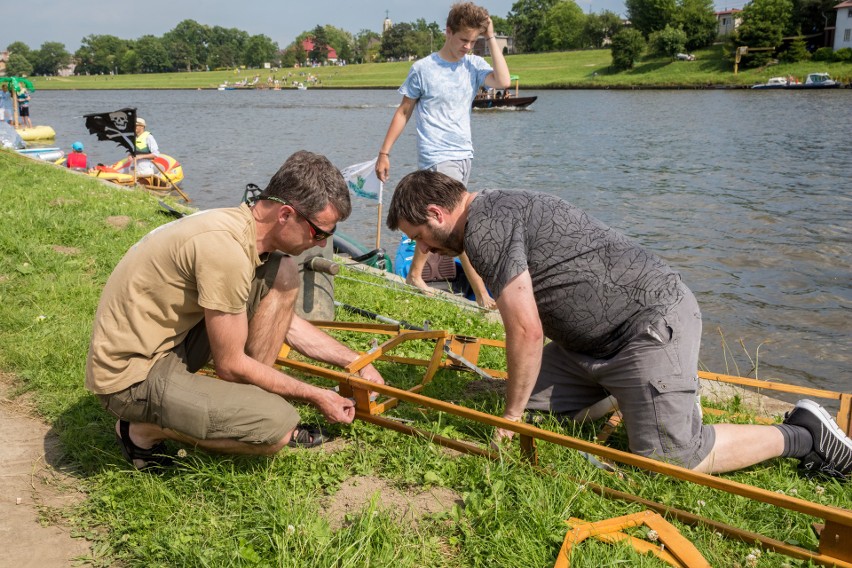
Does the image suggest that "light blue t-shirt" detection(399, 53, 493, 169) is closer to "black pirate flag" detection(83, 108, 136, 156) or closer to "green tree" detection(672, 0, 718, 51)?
"black pirate flag" detection(83, 108, 136, 156)

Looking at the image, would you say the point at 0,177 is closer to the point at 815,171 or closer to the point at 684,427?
the point at 684,427

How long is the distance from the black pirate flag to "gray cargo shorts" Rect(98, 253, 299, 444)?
11874mm

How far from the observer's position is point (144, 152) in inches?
658

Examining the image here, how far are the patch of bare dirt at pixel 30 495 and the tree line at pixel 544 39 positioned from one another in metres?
73.4

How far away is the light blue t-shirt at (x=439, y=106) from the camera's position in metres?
7.26

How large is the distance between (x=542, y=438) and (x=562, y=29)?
443 feet

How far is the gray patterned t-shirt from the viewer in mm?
3762

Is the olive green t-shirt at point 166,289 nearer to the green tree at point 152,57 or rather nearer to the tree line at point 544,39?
the tree line at point 544,39

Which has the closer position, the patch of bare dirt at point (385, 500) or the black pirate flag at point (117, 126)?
the patch of bare dirt at point (385, 500)

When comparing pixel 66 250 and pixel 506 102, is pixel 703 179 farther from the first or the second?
pixel 506 102

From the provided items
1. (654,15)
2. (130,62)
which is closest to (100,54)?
(130,62)

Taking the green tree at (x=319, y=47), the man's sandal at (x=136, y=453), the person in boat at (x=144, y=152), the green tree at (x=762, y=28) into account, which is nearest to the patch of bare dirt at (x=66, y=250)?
the man's sandal at (x=136, y=453)

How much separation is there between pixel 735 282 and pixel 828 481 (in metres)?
7.40

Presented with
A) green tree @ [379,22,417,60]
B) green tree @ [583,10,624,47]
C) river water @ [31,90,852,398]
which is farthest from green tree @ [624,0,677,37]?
green tree @ [379,22,417,60]
